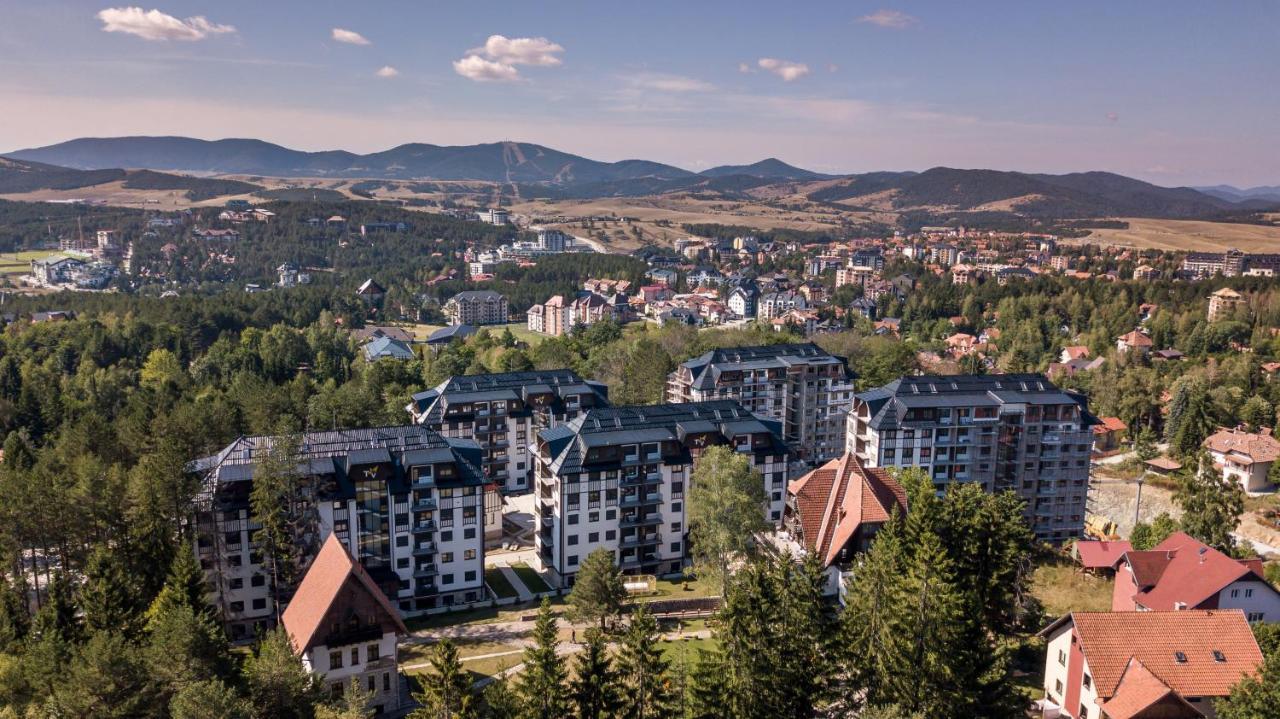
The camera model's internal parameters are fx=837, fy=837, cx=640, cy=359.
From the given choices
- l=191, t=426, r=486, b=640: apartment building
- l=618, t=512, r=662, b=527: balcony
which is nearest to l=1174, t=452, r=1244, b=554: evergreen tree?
l=618, t=512, r=662, b=527: balcony

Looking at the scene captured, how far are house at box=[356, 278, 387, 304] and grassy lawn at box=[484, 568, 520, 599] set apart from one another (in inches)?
4159

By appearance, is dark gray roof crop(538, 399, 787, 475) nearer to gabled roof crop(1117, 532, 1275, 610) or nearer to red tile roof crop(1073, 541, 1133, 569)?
red tile roof crop(1073, 541, 1133, 569)

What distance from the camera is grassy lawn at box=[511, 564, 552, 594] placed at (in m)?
44.4

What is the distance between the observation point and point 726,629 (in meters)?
28.1

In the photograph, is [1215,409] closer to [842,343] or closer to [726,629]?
[842,343]

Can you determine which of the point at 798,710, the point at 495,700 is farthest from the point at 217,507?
the point at 798,710

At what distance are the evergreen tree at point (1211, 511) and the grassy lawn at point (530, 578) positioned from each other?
3585cm

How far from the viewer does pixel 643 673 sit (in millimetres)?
27016

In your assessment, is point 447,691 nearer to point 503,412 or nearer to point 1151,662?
point 1151,662

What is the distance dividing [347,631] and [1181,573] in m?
36.1

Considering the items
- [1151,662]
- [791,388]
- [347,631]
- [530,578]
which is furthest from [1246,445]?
[347,631]

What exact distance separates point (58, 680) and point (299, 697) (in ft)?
28.4

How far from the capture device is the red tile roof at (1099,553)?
46719 mm

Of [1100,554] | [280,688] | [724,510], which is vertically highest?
[724,510]
